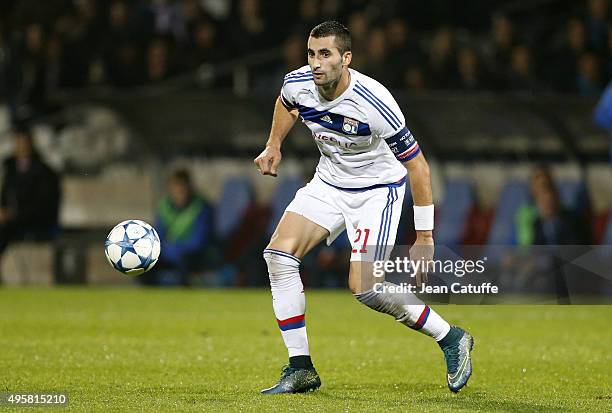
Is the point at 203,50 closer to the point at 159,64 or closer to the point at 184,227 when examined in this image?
→ the point at 159,64

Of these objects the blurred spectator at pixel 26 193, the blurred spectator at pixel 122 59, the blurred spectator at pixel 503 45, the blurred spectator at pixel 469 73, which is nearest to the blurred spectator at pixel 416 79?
the blurred spectator at pixel 469 73

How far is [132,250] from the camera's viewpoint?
827 centimetres

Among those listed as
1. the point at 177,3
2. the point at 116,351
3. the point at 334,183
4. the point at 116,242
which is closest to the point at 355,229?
the point at 334,183

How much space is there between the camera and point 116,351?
1008 centimetres

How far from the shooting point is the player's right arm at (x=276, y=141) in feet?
25.6

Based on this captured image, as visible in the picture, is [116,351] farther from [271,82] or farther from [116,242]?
[271,82]

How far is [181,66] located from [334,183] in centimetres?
1081

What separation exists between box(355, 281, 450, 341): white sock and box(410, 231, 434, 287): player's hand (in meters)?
0.15

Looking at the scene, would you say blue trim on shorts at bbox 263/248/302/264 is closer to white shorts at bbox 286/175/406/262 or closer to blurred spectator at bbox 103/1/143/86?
white shorts at bbox 286/175/406/262

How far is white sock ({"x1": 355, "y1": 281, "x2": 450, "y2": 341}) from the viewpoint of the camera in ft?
25.4

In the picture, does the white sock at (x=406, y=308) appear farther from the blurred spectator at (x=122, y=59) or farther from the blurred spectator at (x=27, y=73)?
the blurred spectator at (x=27, y=73)

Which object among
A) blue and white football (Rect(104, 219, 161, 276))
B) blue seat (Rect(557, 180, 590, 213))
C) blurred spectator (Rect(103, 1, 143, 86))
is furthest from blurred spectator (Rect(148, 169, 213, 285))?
blue and white football (Rect(104, 219, 161, 276))

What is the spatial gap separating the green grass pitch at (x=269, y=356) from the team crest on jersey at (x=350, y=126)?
157 cm

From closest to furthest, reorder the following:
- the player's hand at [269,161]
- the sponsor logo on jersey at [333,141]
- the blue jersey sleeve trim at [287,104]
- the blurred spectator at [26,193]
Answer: the player's hand at [269,161], the sponsor logo on jersey at [333,141], the blue jersey sleeve trim at [287,104], the blurred spectator at [26,193]
